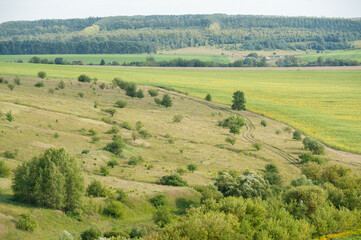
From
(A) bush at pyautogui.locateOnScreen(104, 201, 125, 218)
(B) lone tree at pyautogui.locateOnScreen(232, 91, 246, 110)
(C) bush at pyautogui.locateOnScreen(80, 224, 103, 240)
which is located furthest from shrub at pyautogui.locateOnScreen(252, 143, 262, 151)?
(C) bush at pyautogui.locateOnScreen(80, 224, 103, 240)

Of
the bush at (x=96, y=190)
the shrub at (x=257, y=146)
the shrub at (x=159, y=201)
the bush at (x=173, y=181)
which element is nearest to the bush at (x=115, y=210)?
the bush at (x=96, y=190)

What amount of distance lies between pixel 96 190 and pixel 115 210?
491 cm

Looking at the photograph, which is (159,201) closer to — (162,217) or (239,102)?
(162,217)

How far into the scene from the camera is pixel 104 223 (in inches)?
1609

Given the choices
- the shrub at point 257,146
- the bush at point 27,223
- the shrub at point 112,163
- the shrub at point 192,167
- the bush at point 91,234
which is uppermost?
the bush at point 27,223

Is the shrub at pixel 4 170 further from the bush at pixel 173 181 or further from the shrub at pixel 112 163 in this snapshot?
the bush at pixel 173 181

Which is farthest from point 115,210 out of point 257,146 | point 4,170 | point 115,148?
point 257,146

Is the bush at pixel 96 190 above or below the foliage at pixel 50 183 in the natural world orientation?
below

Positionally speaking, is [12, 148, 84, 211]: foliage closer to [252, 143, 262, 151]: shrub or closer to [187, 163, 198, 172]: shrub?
[187, 163, 198, 172]: shrub

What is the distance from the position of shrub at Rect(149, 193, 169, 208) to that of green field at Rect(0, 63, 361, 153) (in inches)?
1950

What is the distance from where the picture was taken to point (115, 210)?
42594mm

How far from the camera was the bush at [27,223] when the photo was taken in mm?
34875

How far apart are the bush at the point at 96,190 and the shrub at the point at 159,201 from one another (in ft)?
19.9

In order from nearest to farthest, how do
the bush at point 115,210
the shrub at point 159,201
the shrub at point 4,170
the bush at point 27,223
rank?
the bush at point 27,223, the bush at point 115,210, the shrub at point 4,170, the shrub at point 159,201
